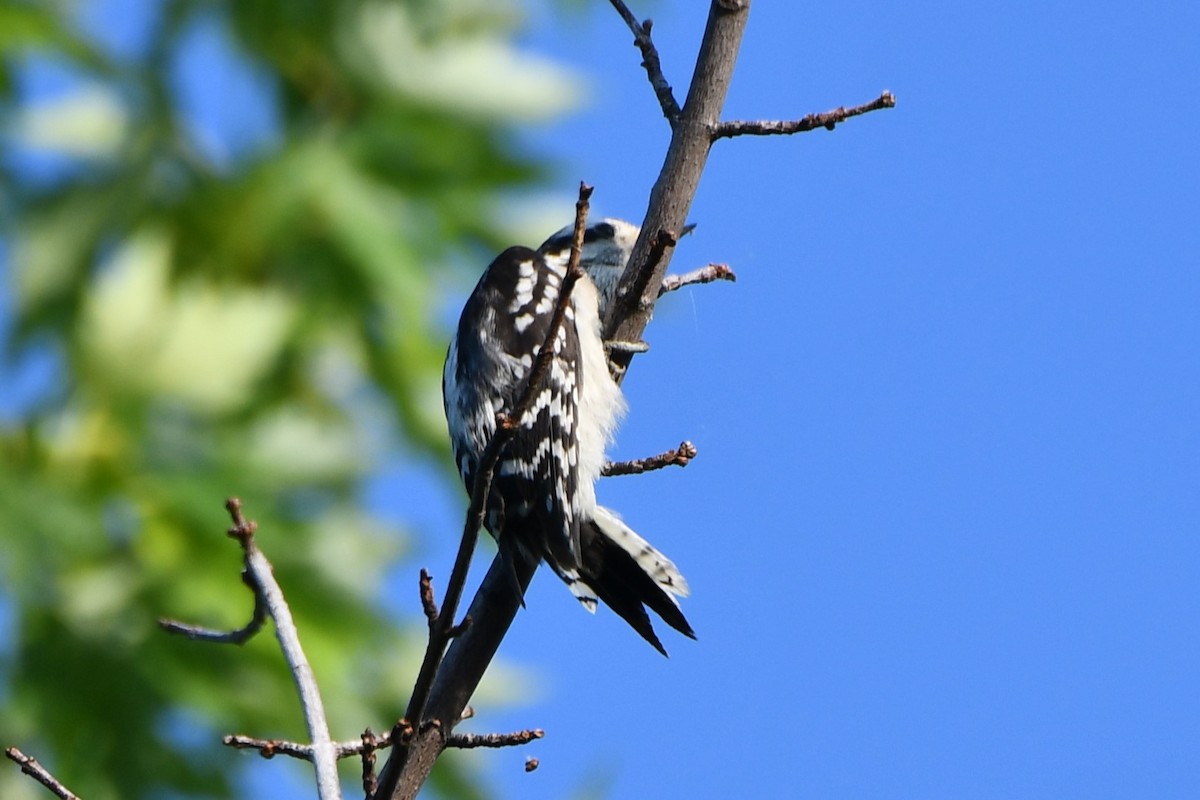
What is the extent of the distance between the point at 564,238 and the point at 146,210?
443 cm

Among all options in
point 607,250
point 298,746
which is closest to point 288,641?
point 298,746

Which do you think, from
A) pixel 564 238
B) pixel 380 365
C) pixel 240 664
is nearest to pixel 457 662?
pixel 564 238

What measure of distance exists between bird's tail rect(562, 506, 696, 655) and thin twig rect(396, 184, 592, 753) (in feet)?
3.98

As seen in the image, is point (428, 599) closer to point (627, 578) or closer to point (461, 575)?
point (461, 575)

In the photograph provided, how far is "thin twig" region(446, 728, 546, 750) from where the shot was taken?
7.80ft

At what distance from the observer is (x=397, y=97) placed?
8.60 m

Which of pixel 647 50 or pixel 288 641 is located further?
pixel 647 50

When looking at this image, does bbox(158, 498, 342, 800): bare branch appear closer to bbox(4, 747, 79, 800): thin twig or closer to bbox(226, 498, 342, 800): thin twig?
bbox(226, 498, 342, 800): thin twig

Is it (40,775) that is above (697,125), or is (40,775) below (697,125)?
below

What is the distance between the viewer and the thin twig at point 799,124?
9.22 feet

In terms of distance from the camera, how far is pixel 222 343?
6945 mm

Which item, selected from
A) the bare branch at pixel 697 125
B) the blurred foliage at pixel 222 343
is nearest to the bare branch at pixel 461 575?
the bare branch at pixel 697 125

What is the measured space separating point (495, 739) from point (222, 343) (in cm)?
492

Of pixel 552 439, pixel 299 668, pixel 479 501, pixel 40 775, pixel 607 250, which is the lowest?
pixel 40 775
